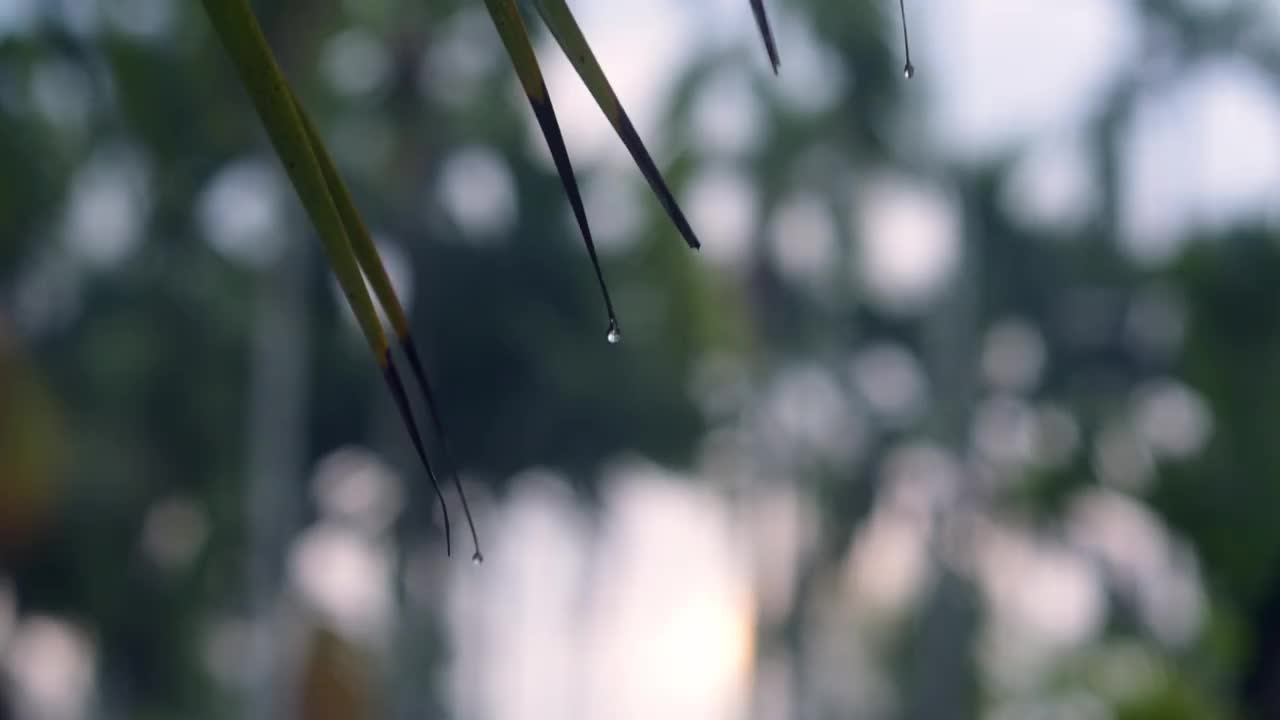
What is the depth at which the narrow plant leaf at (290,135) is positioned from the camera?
0.70 meters

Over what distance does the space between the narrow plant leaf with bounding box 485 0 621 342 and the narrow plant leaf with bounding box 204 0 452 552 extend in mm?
107

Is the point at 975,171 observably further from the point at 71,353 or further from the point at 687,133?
the point at 71,353

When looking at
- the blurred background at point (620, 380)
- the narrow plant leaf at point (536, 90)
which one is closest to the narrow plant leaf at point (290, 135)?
the narrow plant leaf at point (536, 90)

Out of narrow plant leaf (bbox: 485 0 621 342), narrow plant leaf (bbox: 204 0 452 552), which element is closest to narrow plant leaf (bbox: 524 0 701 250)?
narrow plant leaf (bbox: 485 0 621 342)

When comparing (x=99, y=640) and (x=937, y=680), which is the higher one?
(x=937, y=680)

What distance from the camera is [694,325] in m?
21.0

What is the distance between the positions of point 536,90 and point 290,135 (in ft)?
0.40

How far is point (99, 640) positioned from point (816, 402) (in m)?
13.3

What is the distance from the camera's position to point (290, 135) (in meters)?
0.72

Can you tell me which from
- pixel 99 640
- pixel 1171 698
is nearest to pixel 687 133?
pixel 1171 698

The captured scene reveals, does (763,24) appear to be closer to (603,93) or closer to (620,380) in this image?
(603,93)

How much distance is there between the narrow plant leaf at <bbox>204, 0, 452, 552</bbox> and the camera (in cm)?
70

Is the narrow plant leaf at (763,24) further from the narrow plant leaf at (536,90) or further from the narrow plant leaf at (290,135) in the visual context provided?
the narrow plant leaf at (290,135)

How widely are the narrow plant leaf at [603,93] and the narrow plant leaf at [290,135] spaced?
13 centimetres
